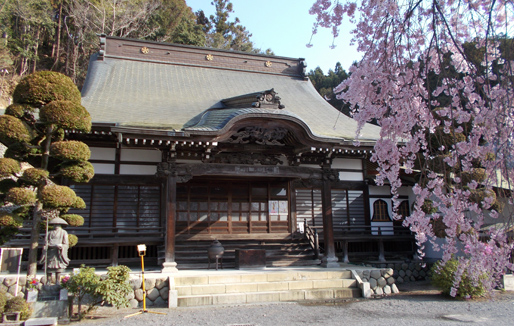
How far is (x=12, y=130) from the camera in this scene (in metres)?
7.78

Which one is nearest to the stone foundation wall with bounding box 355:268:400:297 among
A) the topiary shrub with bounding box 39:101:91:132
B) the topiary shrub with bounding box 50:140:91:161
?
the topiary shrub with bounding box 50:140:91:161

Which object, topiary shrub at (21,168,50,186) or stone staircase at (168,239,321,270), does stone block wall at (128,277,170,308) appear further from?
topiary shrub at (21,168,50,186)

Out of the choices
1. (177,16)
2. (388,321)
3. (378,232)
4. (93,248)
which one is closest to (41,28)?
(177,16)

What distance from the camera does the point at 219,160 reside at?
11.0 m

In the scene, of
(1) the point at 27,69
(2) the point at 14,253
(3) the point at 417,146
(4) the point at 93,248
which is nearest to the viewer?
(3) the point at 417,146

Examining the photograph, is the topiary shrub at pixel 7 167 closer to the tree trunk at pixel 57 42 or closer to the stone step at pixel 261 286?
the stone step at pixel 261 286

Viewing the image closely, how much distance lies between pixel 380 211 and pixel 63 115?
10073mm

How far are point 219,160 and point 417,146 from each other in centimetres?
713

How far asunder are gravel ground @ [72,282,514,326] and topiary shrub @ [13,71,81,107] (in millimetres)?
4605

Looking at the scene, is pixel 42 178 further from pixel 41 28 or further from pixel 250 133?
pixel 41 28

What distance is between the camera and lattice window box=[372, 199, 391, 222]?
13.1 m

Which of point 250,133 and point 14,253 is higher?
point 250,133

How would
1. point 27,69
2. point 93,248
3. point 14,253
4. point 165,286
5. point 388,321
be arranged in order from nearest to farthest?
point 388,321 < point 14,253 < point 165,286 < point 93,248 < point 27,69

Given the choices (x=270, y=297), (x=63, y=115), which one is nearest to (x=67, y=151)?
(x=63, y=115)
